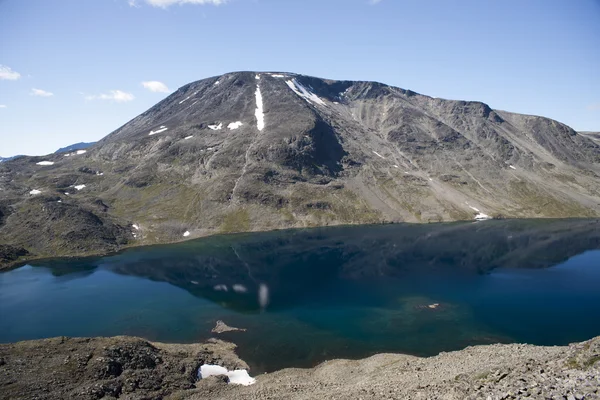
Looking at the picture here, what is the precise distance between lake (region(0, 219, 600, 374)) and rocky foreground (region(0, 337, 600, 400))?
25.0ft

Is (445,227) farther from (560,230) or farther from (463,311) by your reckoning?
(463,311)

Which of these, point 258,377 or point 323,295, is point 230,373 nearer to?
point 258,377

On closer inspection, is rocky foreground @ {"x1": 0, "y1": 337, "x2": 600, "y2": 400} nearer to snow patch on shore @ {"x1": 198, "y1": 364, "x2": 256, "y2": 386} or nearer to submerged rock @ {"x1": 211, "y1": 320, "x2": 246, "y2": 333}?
snow patch on shore @ {"x1": 198, "y1": 364, "x2": 256, "y2": 386}

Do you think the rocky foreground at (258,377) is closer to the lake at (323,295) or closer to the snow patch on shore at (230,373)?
the snow patch on shore at (230,373)

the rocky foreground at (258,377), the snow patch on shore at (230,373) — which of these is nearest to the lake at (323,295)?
the snow patch on shore at (230,373)

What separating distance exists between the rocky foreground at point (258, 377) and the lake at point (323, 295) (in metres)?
7.61

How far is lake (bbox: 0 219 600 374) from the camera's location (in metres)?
62.1

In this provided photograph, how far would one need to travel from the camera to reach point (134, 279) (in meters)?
102

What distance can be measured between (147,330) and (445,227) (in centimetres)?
14357

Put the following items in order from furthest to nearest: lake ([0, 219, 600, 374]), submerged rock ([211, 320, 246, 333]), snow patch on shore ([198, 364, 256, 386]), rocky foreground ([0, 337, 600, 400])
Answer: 1. submerged rock ([211, 320, 246, 333])
2. lake ([0, 219, 600, 374])
3. snow patch on shore ([198, 364, 256, 386])
4. rocky foreground ([0, 337, 600, 400])

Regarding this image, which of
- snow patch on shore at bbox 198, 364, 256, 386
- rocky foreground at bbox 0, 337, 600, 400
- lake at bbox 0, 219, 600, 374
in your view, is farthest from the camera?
lake at bbox 0, 219, 600, 374

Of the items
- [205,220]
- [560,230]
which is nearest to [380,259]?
[205,220]

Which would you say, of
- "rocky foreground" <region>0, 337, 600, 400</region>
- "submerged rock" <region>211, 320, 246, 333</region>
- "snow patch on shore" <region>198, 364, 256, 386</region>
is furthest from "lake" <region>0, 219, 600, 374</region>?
"rocky foreground" <region>0, 337, 600, 400</region>

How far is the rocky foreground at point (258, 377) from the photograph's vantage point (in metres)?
29.9
